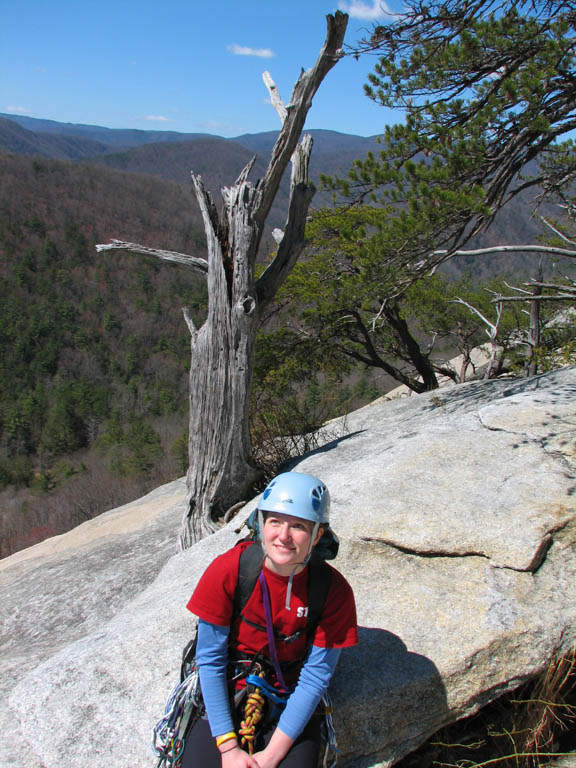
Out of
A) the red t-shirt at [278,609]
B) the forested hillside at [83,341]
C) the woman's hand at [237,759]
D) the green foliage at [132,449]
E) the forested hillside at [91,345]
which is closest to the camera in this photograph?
the woman's hand at [237,759]

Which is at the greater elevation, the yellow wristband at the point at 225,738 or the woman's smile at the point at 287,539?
the woman's smile at the point at 287,539

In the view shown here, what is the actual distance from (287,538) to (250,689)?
703mm

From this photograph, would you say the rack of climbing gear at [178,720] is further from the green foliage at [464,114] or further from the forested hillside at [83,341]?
the forested hillside at [83,341]

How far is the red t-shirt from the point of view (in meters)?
2.34

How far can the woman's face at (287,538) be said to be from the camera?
2.27 metres

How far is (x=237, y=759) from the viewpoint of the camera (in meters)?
2.18

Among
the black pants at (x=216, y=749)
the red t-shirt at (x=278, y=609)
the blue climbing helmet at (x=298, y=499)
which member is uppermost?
the blue climbing helmet at (x=298, y=499)

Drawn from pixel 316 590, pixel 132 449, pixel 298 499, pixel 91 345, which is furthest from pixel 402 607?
pixel 91 345

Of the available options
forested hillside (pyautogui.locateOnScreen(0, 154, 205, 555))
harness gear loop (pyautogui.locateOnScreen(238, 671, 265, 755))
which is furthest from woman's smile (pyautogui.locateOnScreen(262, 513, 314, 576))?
forested hillside (pyautogui.locateOnScreen(0, 154, 205, 555))

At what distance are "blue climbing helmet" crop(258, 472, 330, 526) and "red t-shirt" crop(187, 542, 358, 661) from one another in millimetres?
312

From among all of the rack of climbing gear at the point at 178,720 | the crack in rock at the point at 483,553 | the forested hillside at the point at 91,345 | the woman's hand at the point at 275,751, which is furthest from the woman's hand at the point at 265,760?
the forested hillside at the point at 91,345

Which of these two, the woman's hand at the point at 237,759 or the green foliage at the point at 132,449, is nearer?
the woman's hand at the point at 237,759

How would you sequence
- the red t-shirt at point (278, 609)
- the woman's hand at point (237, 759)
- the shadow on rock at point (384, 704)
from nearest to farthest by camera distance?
the woman's hand at point (237, 759) → the red t-shirt at point (278, 609) → the shadow on rock at point (384, 704)

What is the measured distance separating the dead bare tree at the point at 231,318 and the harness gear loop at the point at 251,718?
4.26 m
